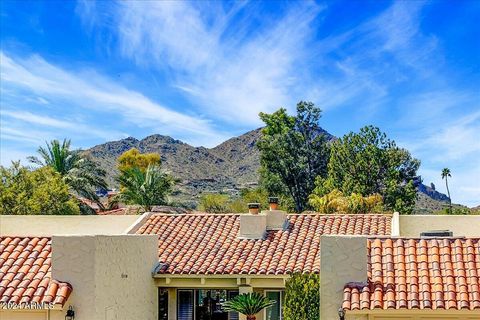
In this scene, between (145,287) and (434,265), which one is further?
(145,287)

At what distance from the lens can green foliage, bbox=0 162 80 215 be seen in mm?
41281

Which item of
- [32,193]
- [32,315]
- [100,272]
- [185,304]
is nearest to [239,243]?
[185,304]

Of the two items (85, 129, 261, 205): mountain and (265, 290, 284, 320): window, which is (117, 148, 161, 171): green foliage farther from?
(265, 290, 284, 320): window

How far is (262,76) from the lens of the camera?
4175cm

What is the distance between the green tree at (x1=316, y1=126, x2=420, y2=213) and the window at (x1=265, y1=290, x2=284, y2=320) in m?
37.9

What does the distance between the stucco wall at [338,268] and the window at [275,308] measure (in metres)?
5.42

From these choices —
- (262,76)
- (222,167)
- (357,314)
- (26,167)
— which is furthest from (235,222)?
(222,167)

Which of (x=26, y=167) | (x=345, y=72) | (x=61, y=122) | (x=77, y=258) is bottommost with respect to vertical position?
(x=77, y=258)

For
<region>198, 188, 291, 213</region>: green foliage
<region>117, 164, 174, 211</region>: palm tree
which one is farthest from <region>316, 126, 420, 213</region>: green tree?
<region>117, 164, 174, 211</region>: palm tree

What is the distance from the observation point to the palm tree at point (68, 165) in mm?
51062

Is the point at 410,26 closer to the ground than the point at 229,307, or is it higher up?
higher up

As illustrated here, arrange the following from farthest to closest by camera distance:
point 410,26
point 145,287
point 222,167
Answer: point 222,167 → point 410,26 → point 145,287

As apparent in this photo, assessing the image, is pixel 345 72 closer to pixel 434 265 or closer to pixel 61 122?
pixel 61 122

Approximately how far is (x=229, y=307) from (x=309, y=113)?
56.4 m
